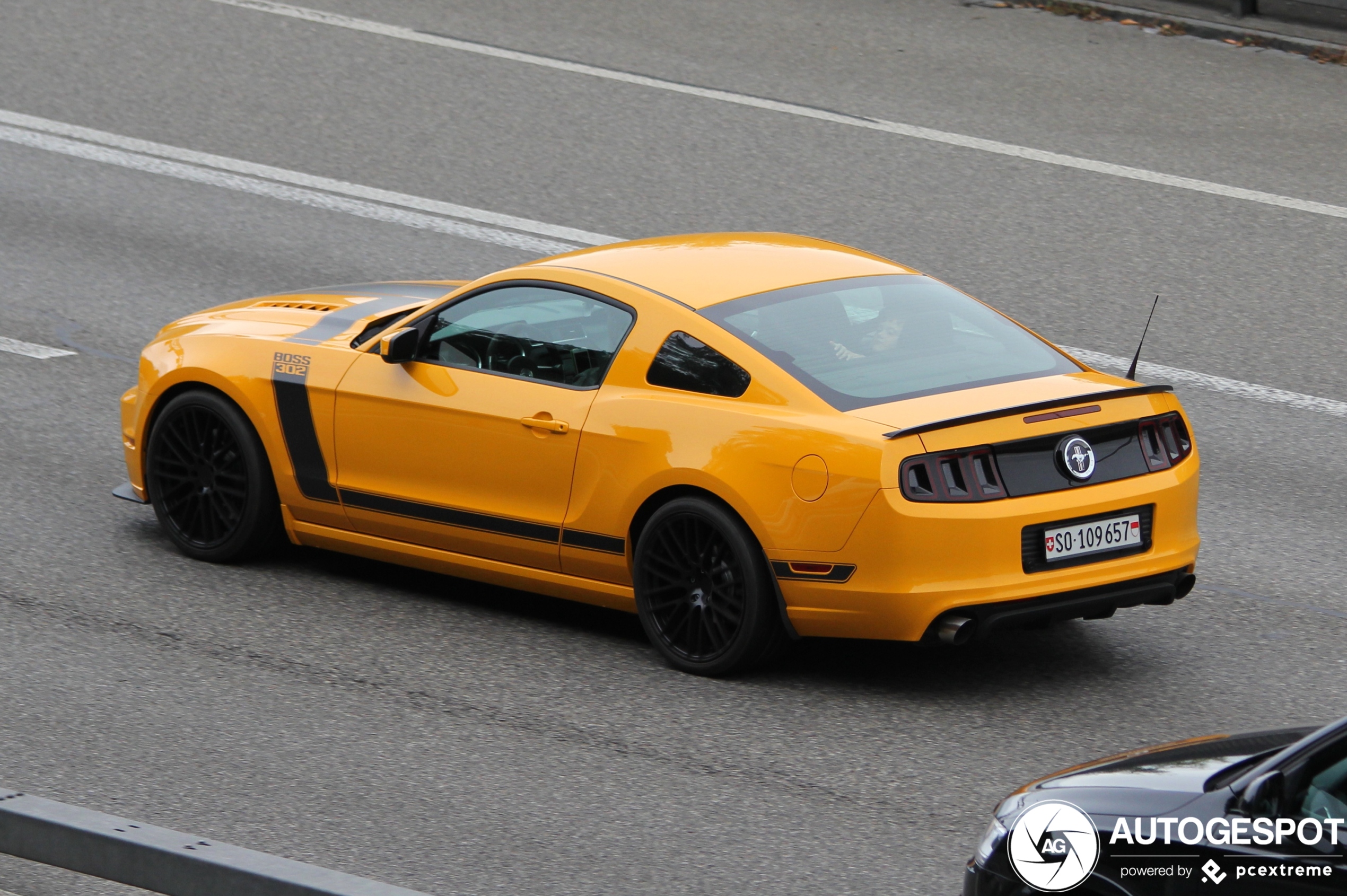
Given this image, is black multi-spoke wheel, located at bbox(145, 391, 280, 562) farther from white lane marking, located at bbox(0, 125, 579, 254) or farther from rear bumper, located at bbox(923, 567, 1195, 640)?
white lane marking, located at bbox(0, 125, 579, 254)

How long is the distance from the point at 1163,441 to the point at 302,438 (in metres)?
3.37

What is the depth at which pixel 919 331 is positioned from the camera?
6926 millimetres

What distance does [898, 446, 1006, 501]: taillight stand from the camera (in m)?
6.19

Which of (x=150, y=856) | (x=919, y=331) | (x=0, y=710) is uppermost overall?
(x=919, y=331)

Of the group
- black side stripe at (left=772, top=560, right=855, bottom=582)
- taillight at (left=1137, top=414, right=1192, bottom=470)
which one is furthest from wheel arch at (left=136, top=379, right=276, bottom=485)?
taillight at (left=1137, top=414, right=1192, bottom=470)

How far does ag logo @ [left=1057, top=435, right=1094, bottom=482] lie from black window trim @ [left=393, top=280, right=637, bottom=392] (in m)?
1.62

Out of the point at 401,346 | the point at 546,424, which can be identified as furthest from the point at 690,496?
the point at 401,346

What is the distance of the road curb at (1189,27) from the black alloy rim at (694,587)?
10855mm

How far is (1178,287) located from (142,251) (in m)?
6.55

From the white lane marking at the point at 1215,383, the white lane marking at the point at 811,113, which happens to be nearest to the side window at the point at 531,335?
the white lane marking at the point at 1215,383

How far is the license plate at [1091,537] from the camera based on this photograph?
20.7 feet

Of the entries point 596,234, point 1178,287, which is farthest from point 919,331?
point 596,234

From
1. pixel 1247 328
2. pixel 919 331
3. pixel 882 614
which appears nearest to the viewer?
pixel 882 614

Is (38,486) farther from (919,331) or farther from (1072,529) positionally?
(1072,529)
